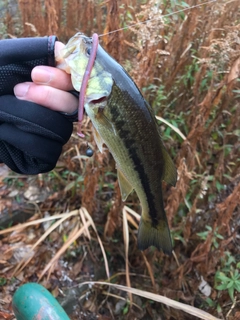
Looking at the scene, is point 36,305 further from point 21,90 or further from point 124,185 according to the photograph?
point 21,90

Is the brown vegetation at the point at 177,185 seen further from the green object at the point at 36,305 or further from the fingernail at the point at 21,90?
the fingernail at the point at 21,90

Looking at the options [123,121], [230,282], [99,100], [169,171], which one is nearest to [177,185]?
[169,171]

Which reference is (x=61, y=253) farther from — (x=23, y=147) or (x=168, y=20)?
(x=168, y=20)

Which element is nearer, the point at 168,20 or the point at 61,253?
the point at 61,253

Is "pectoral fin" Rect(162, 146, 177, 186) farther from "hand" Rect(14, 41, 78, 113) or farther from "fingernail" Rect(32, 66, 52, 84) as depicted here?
"fingernail" Rect(32, 66, 52, 84)

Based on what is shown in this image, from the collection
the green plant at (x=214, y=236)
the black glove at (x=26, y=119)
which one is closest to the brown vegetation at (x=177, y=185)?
the green plant at (x=214, y=236)

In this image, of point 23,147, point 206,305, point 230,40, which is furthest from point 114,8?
point 206,305

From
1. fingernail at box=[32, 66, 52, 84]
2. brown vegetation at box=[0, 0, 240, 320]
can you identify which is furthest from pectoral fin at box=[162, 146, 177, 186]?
fingernail at box=[32, 66, 52, 84]
